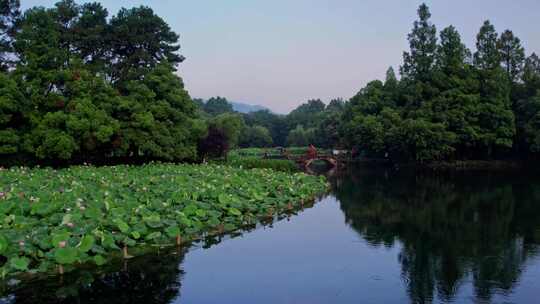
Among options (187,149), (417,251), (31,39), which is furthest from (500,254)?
(31,39)

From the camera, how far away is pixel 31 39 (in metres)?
22.4

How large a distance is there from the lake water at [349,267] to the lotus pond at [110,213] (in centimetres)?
44

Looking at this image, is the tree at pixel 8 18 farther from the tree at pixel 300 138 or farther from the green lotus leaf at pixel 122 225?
the tree at pixel 300 138

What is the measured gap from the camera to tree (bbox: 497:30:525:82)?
37.1 meters

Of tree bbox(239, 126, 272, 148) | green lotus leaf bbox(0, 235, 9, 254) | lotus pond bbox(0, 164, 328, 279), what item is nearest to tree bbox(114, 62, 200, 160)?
lotus pond bbox(0, 164, 328, 279)

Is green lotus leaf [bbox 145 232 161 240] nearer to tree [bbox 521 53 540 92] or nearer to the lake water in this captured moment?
the lake water

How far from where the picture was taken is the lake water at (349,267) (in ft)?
25.6

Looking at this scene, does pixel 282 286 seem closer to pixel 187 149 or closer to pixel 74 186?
pixel 74 186

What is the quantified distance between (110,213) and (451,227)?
873cm

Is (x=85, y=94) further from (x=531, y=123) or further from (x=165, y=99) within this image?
(x=531, y=123)

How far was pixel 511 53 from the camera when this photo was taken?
123 ft

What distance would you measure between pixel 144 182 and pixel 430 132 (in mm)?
22795

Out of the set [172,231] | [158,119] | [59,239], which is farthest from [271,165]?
[59,239]

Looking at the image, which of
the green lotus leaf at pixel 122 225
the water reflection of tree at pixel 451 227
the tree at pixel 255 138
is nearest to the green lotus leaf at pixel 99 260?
the green lotus leaf at pixel 122 225
